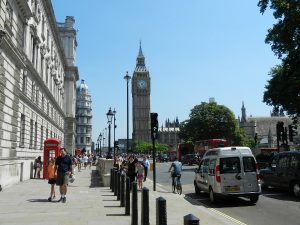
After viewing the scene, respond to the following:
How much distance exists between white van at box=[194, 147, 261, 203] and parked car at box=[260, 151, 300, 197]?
8.82 ft

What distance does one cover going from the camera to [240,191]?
15312 mm

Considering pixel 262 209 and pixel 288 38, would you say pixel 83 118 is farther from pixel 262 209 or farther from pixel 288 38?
pixel 262 209

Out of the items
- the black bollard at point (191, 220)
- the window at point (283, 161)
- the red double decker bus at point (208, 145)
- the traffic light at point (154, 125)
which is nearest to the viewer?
the black bollard at point (191, 220)

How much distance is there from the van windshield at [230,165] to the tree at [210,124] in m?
60.6

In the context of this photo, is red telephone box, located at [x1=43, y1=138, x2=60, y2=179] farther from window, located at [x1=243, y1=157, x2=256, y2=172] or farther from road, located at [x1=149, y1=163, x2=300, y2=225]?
window, located at [x1=243, y1=157, x2=256, y2=172]

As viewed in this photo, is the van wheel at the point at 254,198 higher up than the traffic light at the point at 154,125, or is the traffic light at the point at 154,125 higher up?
the traffic light at the point at 154,125

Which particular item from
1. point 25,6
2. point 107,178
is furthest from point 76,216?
point 25,6

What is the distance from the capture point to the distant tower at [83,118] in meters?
156

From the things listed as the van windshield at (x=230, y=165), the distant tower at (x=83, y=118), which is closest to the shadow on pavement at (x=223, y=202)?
the van windshield at (x=230, y=165)

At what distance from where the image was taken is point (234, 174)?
15.4m

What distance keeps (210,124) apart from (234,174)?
63.1 metres

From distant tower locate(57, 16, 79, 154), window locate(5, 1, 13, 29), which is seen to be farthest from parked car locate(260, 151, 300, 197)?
distant tower locate(57, 16, 79, 154)

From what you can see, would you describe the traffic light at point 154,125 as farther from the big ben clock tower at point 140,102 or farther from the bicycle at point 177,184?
the big ben clock tower at point 140,102

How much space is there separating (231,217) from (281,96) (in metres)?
25.8
